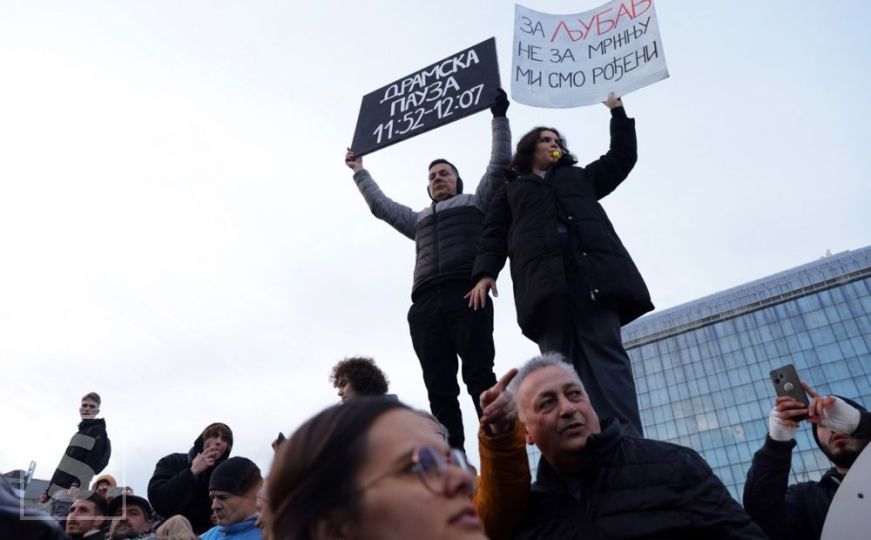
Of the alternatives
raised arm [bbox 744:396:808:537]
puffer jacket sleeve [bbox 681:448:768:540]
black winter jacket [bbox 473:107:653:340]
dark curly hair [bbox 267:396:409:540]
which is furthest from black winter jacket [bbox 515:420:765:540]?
dark curly hair [bbox 267:396:409:540]

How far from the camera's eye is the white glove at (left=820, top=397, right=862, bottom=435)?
2.96 m

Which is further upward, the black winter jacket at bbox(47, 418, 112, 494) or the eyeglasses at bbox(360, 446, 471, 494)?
the black winter jacket at bbox(47, 418, 112, 494)

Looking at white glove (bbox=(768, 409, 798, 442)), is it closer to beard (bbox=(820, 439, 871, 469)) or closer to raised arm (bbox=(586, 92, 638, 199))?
beard (bbox=(820, 439, 871, 469))

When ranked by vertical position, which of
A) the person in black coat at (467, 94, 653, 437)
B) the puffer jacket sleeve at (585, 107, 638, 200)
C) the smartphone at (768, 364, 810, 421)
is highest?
the puffer jacket sleeve at (585, 107, 638, 200)

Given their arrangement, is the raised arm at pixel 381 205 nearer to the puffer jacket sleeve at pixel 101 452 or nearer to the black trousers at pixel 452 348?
the black trousers at pixel 452 348

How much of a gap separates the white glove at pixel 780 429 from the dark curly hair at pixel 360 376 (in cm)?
265

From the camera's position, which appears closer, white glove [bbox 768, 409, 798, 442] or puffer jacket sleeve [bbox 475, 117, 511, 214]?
white glove [bbox 768, 409, 798, 442]

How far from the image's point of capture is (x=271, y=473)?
1.31 m

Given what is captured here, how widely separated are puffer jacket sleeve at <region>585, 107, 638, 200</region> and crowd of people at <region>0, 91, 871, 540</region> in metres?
0.01

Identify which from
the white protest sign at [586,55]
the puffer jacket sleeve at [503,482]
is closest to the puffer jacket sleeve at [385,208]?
the white protest sign at [586,55]

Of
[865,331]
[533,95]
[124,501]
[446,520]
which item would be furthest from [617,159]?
[865,331]

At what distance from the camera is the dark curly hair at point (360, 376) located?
14.7 feet

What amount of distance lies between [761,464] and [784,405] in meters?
0.48

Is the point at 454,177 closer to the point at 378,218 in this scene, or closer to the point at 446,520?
the point at 378,218
